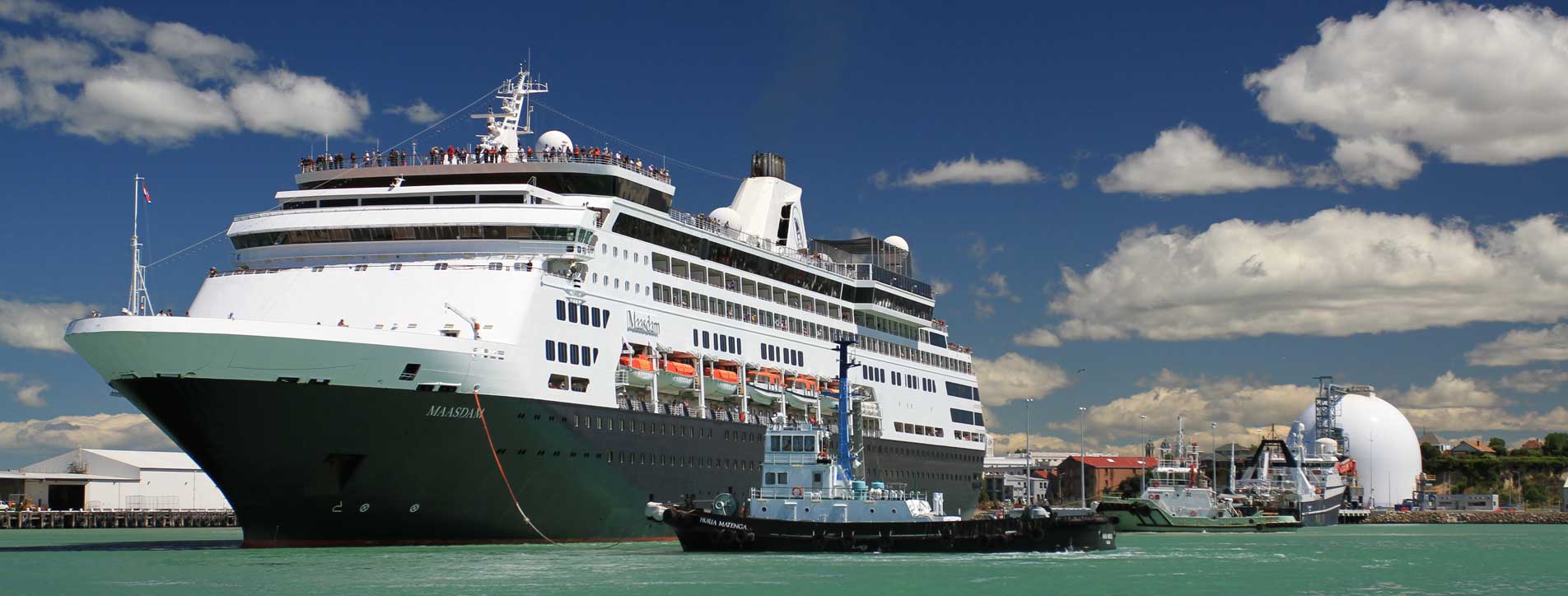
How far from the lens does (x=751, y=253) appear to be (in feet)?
184

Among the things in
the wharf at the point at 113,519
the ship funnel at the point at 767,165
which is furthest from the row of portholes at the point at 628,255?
the wharf at the point at 113,519

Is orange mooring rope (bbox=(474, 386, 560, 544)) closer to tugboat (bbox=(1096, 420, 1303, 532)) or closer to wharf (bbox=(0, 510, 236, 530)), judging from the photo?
tugboat (bbox=(1096, 420, 1303, 532))

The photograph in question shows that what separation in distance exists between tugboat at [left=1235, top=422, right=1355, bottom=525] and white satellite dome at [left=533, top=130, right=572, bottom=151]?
177ft

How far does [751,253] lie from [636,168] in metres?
7.41

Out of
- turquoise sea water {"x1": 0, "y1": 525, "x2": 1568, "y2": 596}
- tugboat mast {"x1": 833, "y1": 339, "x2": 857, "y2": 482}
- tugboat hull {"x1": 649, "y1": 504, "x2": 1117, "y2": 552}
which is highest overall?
tugboat mast {"x1": 833, "y1": 339, "x2": 857, "y2": 482}

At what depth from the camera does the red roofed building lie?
150m

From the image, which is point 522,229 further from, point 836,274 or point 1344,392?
point 1344,392

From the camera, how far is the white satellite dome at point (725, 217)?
2201 inches

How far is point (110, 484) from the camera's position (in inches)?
3625

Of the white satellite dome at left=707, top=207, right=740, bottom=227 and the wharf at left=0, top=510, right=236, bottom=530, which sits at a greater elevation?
the white satellite dome at left=707, top=207, right=740, bottom=227

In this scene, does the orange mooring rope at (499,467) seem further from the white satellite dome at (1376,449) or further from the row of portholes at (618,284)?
the white satellite dome at (1376,449)

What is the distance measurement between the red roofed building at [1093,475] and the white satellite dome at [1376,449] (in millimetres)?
28376

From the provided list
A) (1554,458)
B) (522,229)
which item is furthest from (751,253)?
(1554,458)

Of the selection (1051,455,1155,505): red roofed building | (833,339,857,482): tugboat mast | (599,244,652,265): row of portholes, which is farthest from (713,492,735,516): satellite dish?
(1051,455,1155,505): red roofed building
